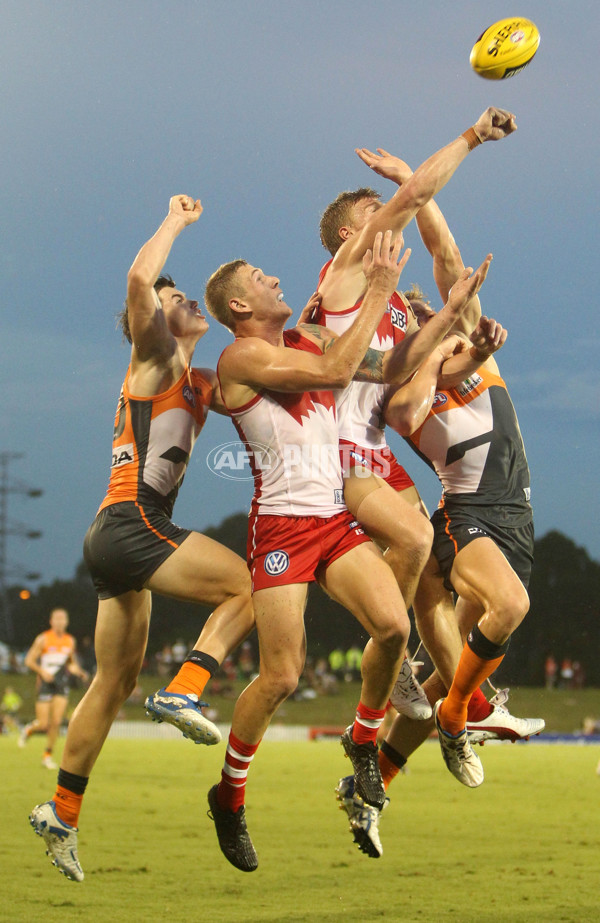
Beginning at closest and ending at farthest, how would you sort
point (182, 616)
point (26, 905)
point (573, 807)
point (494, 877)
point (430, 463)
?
point (430, 463), point (26, 905), point (494, 877), point (573, 807), point (182, 616)

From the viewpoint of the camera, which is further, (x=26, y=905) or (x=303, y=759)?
(x=303, y=759)

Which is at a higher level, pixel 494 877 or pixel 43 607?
pixel 494 877

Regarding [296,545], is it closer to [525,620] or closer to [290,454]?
[290,454]

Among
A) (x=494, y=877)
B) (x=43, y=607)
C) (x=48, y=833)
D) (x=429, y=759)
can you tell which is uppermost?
(x=48, y=833)

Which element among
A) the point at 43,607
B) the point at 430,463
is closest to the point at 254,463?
the point at 430,463

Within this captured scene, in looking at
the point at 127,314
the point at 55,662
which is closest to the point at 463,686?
the point at 127,314

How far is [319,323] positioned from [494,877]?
20.9 feet

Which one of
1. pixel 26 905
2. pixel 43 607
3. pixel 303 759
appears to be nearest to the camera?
pixel 26 905

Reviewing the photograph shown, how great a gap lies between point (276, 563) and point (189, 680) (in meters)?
0.76

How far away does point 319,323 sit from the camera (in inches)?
241

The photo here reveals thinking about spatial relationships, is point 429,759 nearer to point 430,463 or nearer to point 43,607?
point 430,463

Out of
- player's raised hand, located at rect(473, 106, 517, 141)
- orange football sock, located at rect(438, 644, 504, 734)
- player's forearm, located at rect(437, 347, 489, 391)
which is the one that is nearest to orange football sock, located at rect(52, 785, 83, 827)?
orange football sock, located at rect(438, 644, 504, 734)

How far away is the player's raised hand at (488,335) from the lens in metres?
5.64

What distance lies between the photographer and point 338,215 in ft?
21.4
